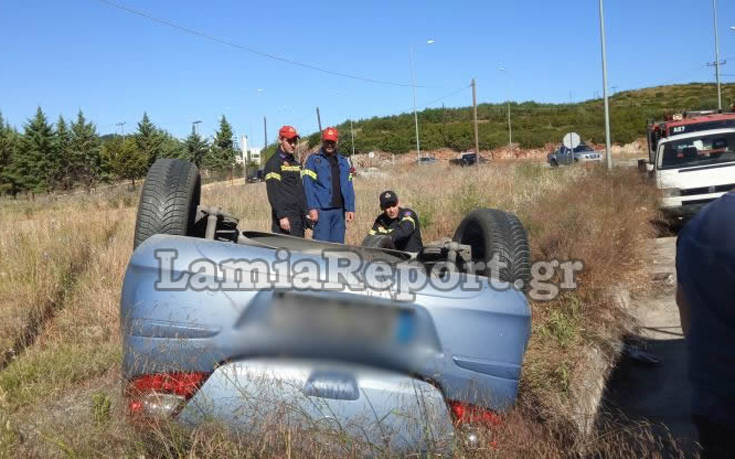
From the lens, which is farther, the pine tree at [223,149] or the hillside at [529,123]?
the hillside at [529,123]

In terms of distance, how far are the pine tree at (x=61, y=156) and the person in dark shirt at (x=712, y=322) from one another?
4739cm

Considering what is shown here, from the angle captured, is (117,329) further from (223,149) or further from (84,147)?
(223,149)

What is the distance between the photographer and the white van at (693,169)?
33.7 feet

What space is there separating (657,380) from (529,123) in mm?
77393

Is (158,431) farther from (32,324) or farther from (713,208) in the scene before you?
(32,324)

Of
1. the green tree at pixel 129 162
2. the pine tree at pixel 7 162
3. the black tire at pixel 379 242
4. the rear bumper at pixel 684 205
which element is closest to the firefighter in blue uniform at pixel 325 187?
the black tire at pixel 379 242

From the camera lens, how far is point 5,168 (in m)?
45.5

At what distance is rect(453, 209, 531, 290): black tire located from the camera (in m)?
3.23

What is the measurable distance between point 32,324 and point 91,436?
8.58 feet

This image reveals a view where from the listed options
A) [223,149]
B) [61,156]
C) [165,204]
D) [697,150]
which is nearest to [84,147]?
[61,156]

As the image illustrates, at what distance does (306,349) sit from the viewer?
2.21m

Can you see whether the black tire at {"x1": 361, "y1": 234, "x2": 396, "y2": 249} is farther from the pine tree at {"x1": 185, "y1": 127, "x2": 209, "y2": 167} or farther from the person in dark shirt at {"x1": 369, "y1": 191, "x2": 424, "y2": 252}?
the pine tree at {"x1": 185, "y1": 127, "x2": 209, "y2": 167}

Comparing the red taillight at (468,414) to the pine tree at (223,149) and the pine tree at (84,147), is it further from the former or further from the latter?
the pine tree at (223,149)

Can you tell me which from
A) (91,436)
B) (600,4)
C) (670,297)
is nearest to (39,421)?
(91,436)
